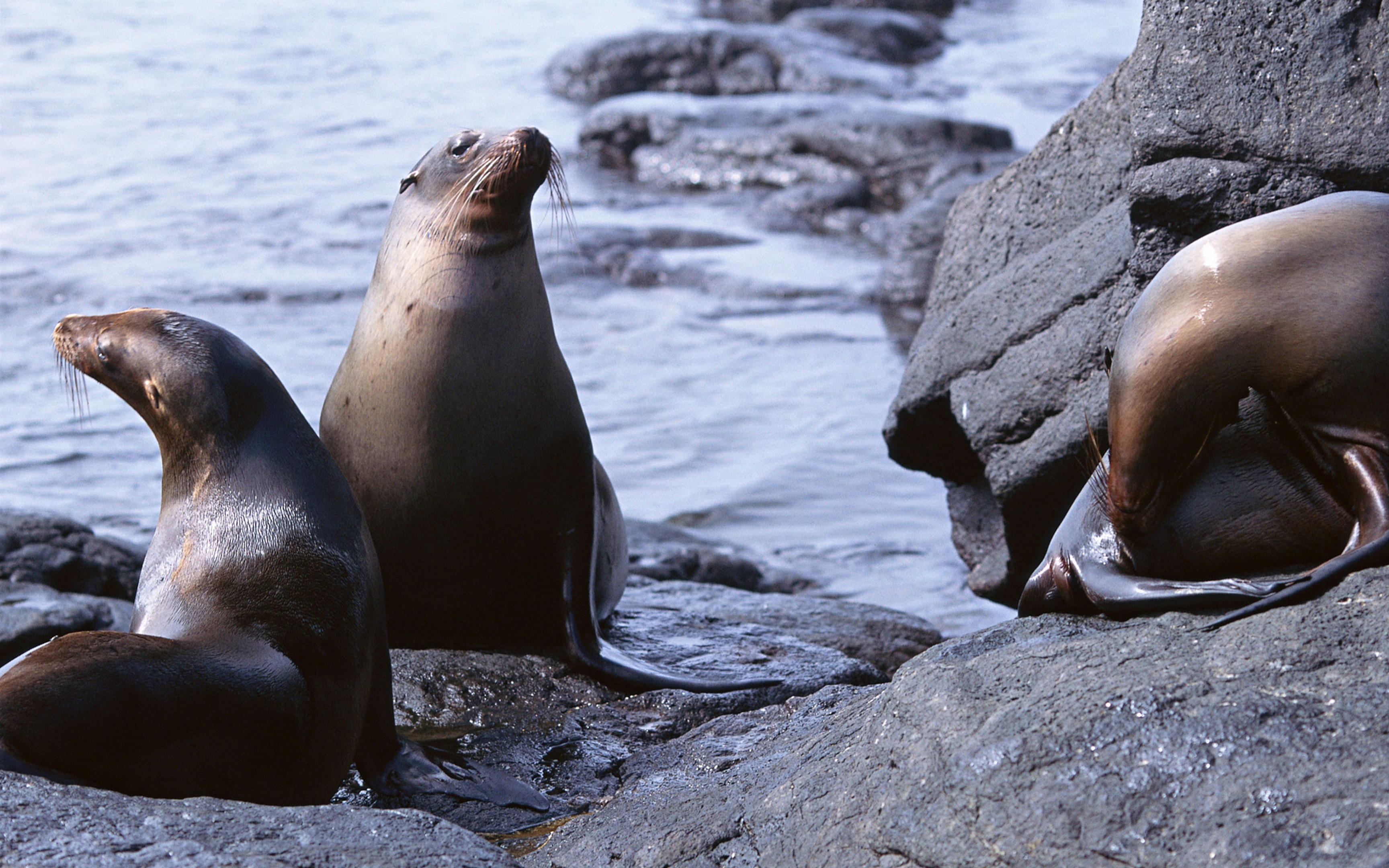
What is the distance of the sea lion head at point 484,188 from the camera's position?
4.79 m

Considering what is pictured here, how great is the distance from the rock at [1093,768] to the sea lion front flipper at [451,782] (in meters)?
0.47

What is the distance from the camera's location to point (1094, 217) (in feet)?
16.9

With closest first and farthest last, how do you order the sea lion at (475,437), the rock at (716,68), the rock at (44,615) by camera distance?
the sea lion at (475,437), the rock at (44,615), the rock at (716,68)

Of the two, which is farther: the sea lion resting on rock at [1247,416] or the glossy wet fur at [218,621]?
the sea lion resting on rock at [1247,416]

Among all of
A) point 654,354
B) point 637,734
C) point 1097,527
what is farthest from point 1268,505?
point 654,354

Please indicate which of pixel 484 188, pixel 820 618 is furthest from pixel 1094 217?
pixel 484 188

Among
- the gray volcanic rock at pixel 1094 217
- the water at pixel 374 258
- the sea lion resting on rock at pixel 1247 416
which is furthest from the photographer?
the water at pixel 374 258

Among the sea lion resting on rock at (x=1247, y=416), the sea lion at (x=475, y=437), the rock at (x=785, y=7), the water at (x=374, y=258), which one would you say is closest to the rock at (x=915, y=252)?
the water at (x=374, y=258)

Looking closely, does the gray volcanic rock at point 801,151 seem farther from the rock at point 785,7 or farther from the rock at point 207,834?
the rock at point 207,834

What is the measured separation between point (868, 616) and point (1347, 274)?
8.75 ft

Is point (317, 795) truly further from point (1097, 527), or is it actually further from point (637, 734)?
point (1097, 527)

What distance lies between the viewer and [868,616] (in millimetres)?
5559

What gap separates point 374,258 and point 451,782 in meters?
11.1

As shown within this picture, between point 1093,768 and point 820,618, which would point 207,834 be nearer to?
point 1093,768
